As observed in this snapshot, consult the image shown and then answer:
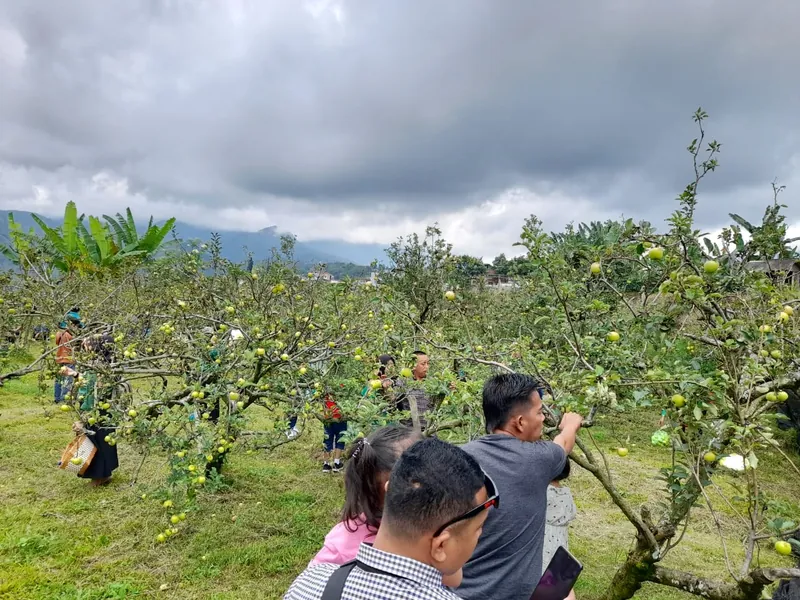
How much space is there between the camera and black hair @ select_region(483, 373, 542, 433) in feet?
6.44

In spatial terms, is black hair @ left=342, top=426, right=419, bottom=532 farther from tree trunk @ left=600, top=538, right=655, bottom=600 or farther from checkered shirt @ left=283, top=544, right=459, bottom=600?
tree trunk @ left=600, top=538, right=655, bottom=600

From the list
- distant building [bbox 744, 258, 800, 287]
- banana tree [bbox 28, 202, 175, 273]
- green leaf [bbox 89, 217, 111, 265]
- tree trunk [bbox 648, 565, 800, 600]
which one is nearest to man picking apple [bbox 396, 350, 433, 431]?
tree trunk [bbox 648, 565, 800, 600]

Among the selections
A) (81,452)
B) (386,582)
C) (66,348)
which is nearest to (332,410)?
(81,452)

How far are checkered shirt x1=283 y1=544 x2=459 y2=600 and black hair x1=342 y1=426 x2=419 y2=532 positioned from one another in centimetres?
59

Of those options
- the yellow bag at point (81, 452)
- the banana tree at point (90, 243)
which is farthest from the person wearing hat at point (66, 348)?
the banana tree at point (90, 243)

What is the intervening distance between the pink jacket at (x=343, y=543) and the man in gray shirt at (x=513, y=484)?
1.46ft

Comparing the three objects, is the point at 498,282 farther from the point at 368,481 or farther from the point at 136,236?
the point at 368,481

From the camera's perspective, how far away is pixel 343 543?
1.68 metres

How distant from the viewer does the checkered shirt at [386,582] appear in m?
1.03

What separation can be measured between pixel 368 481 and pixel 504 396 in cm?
65

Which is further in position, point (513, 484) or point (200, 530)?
point (200, 530)

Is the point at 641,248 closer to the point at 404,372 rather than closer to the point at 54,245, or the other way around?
the point at 404,372

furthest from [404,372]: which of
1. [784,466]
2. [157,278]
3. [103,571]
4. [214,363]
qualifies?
[784,466]

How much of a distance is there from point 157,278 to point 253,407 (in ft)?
9.79
